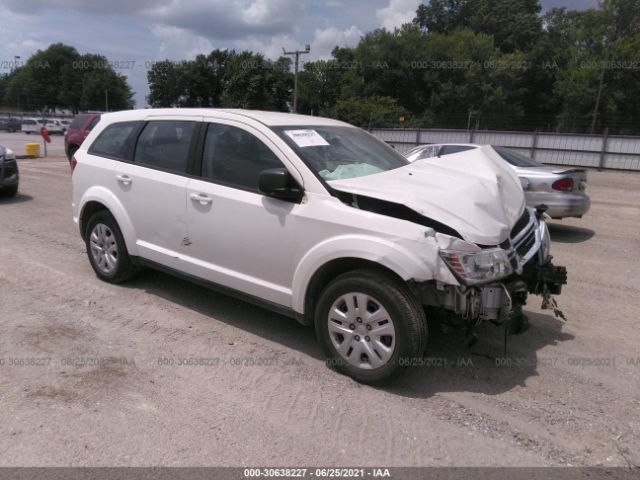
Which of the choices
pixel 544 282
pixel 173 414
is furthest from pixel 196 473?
pixel 544 282

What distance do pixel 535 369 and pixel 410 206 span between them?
165cm

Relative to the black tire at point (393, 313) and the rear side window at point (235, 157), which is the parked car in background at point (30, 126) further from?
the black tire at point (393, 313)

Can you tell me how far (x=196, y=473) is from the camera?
2582mm

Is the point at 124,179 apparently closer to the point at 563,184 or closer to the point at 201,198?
the point at 201,198

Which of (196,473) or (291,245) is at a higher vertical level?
(291,245)

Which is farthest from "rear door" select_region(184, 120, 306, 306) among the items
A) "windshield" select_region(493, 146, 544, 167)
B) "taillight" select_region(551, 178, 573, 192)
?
"windshield" select_region(493, 146, 544, 167)

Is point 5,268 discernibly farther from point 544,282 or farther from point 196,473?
point 544,282

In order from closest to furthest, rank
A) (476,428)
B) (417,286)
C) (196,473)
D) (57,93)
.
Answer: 1. (196,473)
2. (476,428)
3. (417,286)
4. (57,93)

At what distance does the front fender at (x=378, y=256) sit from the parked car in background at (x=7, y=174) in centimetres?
878

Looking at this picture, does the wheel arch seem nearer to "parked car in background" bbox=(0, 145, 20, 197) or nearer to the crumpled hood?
the crumpled hood

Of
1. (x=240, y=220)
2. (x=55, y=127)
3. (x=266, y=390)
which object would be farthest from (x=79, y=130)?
(x=55, y=127)

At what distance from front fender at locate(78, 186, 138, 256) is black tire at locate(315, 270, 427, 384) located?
231 cm

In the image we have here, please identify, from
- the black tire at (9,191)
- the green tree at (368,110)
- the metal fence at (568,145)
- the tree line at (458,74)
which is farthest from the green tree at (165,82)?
the black tire at (9,191)

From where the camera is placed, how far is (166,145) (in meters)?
4.63
